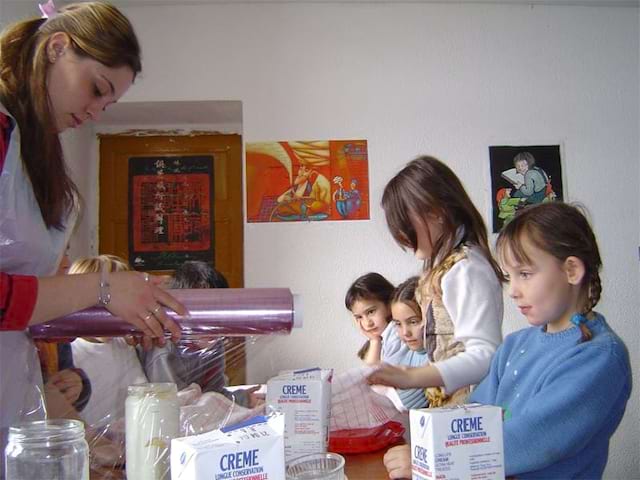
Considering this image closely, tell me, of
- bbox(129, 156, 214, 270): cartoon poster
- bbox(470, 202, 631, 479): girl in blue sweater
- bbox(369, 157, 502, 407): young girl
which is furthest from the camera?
bbox(129, 156, 214, 270): cartoon poster

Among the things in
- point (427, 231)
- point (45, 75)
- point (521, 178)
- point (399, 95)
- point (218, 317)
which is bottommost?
point (218, 317)

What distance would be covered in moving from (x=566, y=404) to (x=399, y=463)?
260 mm

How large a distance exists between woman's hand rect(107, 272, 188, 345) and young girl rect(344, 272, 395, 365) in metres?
1.36

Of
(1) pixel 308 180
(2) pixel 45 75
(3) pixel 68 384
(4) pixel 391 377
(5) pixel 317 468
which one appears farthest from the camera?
(1) pixel 308 180

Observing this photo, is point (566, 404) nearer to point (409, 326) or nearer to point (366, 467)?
point (366, 467)

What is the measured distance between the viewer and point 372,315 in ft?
6.69

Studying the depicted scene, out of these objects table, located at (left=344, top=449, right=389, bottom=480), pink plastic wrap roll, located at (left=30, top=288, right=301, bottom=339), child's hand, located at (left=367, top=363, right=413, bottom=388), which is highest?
pink plastic wrap roll, located at (left=30, top=288, right=301, bottom=339)

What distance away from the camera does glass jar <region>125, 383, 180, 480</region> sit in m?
0.52

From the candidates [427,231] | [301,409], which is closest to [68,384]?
[301,409]

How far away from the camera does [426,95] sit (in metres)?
2.44

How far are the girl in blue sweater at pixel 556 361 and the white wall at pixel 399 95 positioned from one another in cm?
142

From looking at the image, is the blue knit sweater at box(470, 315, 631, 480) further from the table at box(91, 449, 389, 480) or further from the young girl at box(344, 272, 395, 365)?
the young girl at box(344, 272, 395, 365)

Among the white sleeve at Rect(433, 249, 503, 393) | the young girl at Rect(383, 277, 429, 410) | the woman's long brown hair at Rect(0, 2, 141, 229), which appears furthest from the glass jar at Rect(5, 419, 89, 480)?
the young girl at Rect(383, 277, 429, 410)

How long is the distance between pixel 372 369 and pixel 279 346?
20 cm
